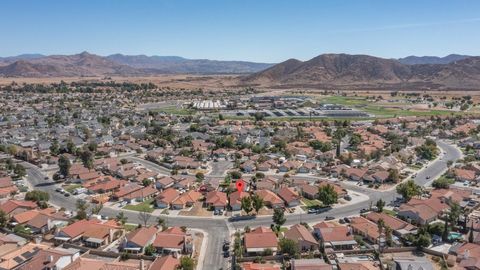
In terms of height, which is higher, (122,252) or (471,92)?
(471,92)

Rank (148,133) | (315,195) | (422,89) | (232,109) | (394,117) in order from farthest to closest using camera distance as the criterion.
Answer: (422,89), (232,109), (394,117), (148,133), (315,195)

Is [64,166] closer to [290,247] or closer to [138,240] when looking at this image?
[138,240]

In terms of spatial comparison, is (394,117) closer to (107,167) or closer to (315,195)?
(315,195)

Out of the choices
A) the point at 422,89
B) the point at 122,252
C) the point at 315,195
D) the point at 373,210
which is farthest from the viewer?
the point at 422,89

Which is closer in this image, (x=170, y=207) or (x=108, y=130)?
(x=170, y=207)

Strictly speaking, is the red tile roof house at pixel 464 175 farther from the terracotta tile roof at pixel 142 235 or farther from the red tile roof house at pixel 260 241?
the terracotta tile roof at pixel 142 235

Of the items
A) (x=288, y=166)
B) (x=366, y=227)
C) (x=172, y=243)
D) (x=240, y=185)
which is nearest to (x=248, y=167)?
(x=288, y=166)

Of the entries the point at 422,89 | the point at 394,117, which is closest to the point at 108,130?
the point at 394,117
